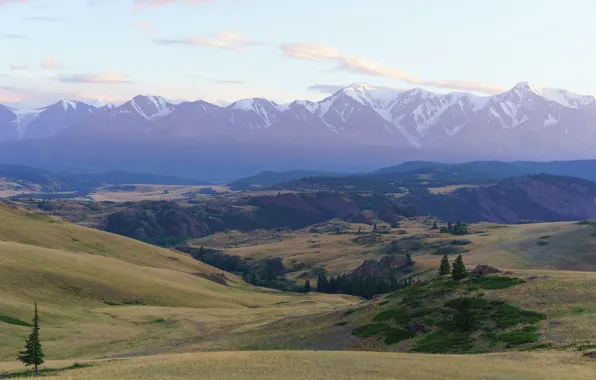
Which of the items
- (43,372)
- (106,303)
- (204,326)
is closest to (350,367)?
(43,372)

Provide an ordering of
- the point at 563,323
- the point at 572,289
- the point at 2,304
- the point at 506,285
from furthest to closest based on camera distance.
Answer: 1. the point at 2,304
2. the point at 506,285
3. the point at 572,289
4. the point at 563,323

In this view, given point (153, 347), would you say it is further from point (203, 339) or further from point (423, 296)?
point (423, 296)

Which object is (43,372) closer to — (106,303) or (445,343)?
(445,343)

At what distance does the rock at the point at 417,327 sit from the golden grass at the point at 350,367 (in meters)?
14.0

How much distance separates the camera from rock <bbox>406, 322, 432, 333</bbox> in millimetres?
72906

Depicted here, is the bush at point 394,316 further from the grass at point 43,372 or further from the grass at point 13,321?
the grass at point 13,321

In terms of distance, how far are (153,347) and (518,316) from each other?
4564 cm

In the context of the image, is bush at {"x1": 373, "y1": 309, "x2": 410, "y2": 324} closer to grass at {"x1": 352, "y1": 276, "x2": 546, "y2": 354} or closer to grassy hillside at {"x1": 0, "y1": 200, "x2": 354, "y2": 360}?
grass at {"x1": 352, "y1": 276, "x2": 546, "y2": 354}

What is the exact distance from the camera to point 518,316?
71.4 m

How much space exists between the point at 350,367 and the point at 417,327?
22.7 metres

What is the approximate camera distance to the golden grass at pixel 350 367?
160 feet

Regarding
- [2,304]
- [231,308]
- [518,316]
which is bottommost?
[231,308]

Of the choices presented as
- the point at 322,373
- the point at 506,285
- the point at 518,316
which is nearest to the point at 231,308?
the point at 506,285

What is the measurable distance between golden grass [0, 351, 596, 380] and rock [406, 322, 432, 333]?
13985 mm
